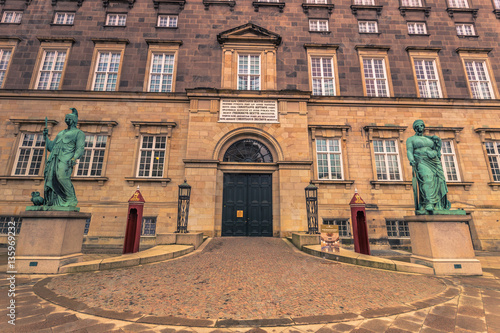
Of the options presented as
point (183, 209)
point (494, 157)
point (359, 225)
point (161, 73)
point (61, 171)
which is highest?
point (161, 73)

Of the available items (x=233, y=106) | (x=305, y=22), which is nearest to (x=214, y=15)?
(x=305, y=22)

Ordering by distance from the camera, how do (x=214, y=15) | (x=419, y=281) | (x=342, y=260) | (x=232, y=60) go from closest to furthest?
1. (x=419, y=281)
2. (x=342, y=260)
3. (x=232, y=60)
4. (x=214, y=15)

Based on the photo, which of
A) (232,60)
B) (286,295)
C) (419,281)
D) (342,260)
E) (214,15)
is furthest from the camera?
(214,15)

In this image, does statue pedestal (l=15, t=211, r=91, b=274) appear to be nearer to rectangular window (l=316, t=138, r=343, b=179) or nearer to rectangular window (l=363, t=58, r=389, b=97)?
rectangular window (l=316, t=138, r=343, b=179)

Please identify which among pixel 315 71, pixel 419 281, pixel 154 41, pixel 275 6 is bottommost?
pixel 419 281

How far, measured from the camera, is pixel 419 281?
555cm

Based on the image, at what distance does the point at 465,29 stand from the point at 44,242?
27.9 m

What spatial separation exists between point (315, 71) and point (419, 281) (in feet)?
45.6

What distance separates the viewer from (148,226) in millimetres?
12742

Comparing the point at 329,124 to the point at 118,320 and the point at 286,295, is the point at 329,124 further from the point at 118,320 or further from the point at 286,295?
the point at 118,320

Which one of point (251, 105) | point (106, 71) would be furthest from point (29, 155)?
point (251, 105)

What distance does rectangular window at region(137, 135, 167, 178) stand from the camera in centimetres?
1355

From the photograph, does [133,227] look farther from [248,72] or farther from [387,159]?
[387,159]

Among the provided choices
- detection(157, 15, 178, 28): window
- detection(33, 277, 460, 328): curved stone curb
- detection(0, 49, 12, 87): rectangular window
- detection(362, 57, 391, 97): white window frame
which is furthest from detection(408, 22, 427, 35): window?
detection(0, 49, 12, 87): rectangular window
